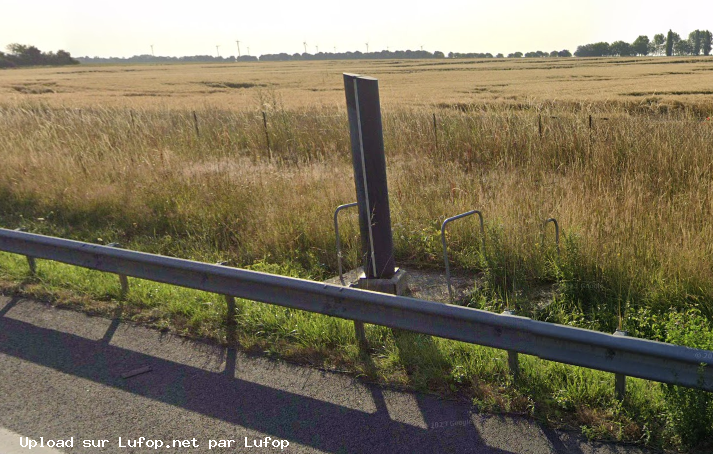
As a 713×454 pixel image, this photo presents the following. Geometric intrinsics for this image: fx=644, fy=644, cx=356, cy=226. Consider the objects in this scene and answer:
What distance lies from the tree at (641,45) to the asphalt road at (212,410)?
14231cm

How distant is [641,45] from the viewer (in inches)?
5113

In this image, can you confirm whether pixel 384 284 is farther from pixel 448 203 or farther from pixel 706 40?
pixel 706 40

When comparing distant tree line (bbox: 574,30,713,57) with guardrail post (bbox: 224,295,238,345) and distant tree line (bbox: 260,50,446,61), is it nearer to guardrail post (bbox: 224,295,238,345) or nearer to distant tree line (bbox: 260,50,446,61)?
distant tree line (bbox: 260,50,446,61)

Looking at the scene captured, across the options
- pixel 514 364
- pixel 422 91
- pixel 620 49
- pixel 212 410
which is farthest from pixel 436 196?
pixel 620 49

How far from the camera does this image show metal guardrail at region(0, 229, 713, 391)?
3232mm

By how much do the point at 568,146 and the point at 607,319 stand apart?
5.86 meters

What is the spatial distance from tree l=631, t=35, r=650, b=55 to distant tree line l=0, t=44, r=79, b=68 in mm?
111473

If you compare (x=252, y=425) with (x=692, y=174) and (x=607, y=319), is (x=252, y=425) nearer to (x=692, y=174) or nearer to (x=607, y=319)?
(x=607, y=319)

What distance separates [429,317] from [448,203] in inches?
139

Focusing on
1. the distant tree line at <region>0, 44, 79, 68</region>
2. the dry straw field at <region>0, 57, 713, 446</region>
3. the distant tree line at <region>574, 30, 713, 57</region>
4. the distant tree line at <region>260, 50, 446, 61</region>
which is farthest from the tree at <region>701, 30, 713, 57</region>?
the dry straw field at <region>0, 57, 713, 446</region>

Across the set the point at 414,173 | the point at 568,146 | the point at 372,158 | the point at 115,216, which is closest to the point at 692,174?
the point at 568,146

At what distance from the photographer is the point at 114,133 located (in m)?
11.8

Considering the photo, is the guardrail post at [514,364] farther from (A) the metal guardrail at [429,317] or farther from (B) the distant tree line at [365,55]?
(B) the distant tree line at [365,55]

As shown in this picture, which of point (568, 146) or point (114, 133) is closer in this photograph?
point (568, 146)
